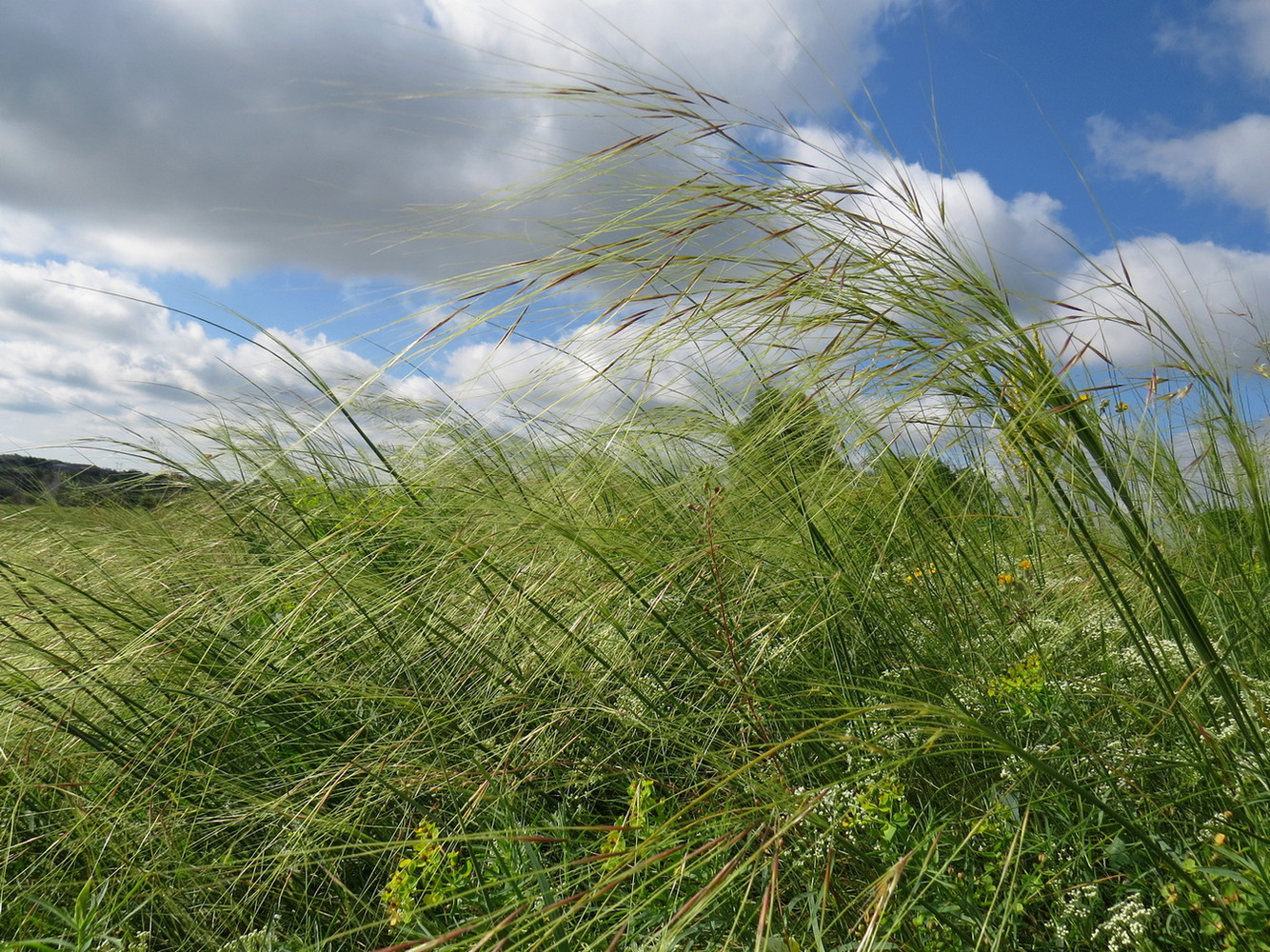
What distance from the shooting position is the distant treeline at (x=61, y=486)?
11.8 feet

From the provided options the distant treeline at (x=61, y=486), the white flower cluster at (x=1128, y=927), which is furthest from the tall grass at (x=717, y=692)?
the distant treeline at (x=61, y=486)

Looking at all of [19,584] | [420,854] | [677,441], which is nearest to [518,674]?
[420,854]

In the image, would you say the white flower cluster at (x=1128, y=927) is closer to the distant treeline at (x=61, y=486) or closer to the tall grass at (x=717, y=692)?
the tall grass at (x=717, y=692)

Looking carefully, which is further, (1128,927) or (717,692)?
(717,692)

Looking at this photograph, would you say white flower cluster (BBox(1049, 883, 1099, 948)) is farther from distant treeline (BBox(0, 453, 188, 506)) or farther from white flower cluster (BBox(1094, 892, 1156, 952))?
distant treeline (BBox(0, 453, 188, 506))

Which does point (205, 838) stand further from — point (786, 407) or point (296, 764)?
point (786, 407)

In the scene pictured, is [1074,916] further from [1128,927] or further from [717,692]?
[717,692]

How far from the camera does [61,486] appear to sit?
15.9 ft

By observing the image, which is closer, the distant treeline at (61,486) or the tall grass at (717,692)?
the tall grass at (717,692)

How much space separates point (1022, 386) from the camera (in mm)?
1127

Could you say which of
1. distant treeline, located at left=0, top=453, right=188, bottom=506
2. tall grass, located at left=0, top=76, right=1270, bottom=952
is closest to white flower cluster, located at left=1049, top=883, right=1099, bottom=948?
tall grass, located at left=0, top=76, right=1270, bottom=952

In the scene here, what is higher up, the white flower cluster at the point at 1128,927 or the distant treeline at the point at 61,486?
the distant treeline at the point at 61,486

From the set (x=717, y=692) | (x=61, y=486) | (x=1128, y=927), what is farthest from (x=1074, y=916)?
(x=61, y=486)

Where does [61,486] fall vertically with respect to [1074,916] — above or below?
above
